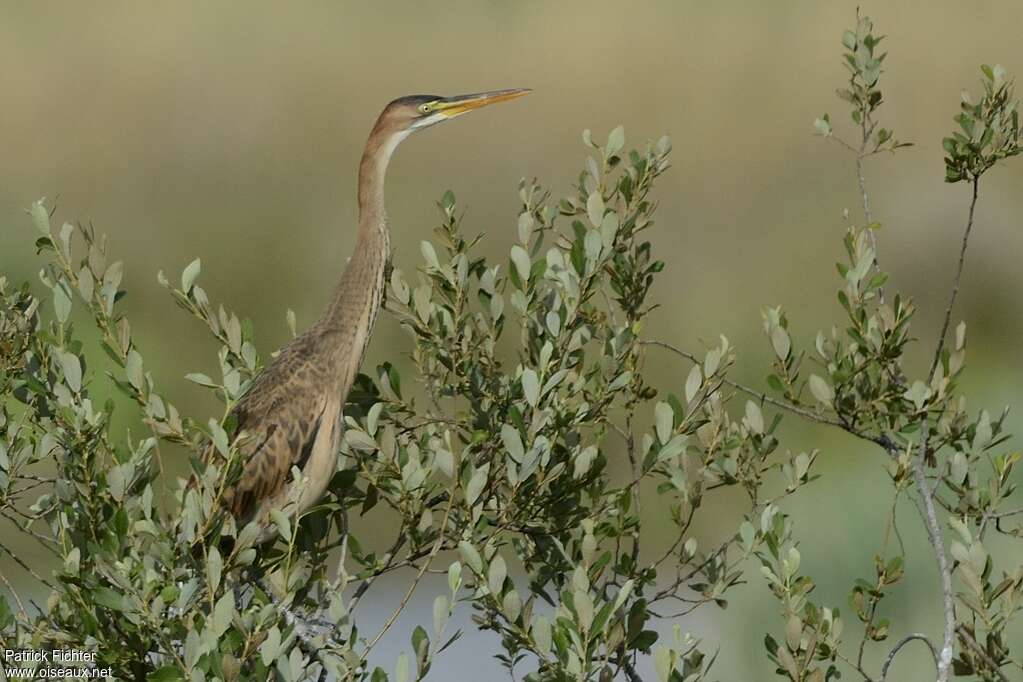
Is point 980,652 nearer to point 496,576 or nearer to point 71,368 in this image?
point 496,576

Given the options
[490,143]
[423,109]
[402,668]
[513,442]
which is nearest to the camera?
[402,668]

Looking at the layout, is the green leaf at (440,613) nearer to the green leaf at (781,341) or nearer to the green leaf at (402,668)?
the green leaf at (402,668)

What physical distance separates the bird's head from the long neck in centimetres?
37

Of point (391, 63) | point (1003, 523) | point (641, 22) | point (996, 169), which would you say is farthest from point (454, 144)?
point (1003, 523)

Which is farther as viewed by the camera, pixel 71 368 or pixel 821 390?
pixel 821 390

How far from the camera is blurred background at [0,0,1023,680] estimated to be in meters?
10.6

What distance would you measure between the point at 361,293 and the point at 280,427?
47cm

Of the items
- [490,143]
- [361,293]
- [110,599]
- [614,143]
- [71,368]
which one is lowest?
[110,599]

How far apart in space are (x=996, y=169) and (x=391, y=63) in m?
4.66

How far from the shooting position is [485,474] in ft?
10.0

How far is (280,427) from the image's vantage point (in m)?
4.30

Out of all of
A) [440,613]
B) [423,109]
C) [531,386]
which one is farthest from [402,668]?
[423,109]

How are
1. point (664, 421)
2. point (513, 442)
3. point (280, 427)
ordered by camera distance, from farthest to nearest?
point (280, 427)
point (664, 421)
point (513, 442)

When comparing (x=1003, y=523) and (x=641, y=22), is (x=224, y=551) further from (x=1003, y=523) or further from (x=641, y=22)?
(x=641, y=22)
